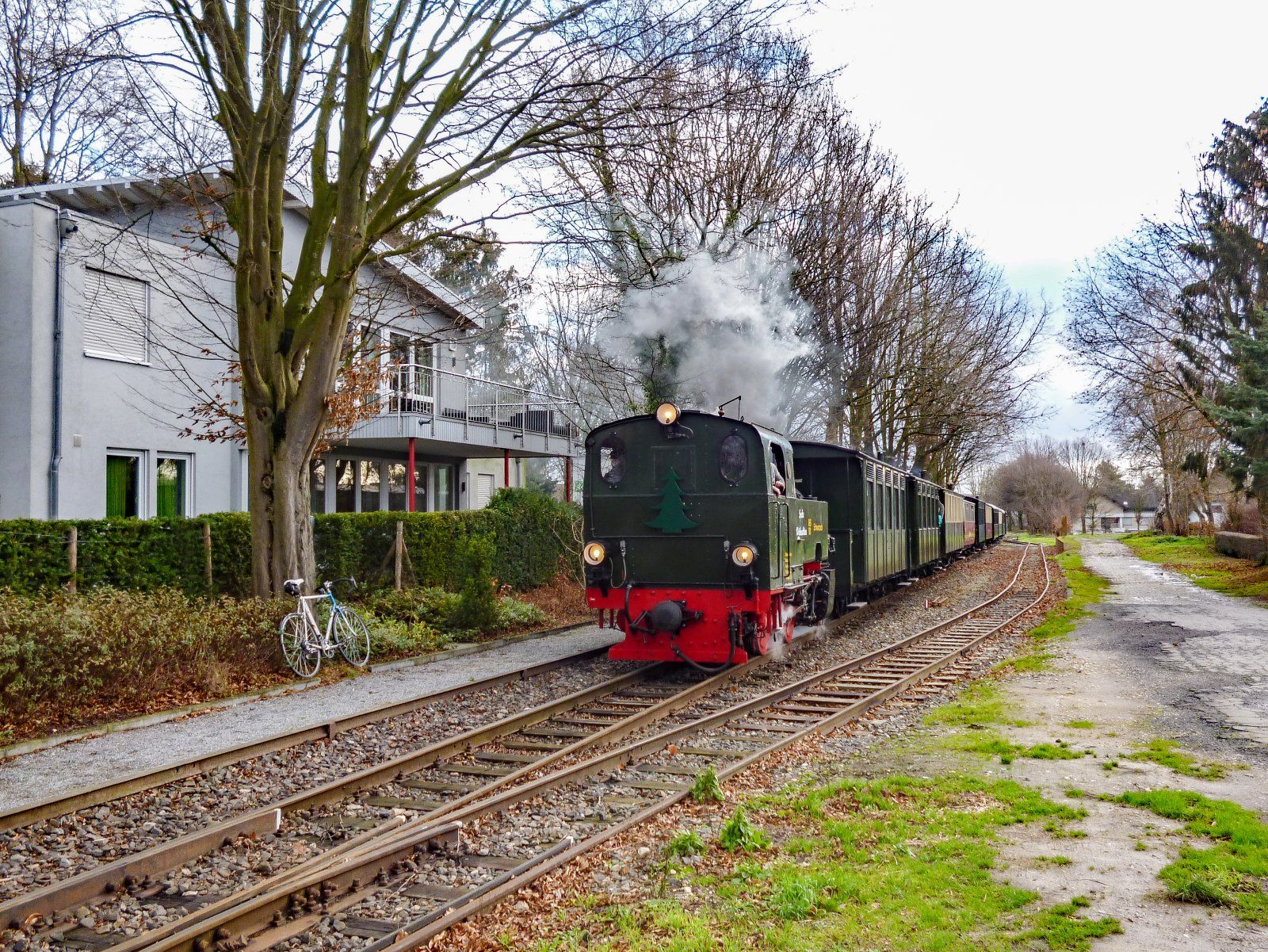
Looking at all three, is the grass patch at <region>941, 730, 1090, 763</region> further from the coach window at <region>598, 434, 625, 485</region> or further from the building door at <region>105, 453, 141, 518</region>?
the building door at <region>105, 453, 141, 518</region>

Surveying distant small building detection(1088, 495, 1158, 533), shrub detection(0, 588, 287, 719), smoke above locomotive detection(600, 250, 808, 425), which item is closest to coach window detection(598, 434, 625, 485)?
shrub detection(0, 588, 287, 719)

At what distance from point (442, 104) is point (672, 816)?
8.44m

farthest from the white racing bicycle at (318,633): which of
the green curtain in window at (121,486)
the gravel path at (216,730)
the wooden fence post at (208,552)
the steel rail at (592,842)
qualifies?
the green curtain in window at (121,486)

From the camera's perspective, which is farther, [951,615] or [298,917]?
[951,615]

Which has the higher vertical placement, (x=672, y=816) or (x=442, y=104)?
(x=442, y=104)

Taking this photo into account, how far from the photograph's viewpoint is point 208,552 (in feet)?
41.0

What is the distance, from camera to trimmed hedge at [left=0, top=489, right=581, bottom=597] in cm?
1087

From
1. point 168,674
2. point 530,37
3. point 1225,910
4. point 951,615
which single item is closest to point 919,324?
point 951,615

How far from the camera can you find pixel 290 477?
11.4 m

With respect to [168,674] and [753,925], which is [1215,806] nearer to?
[753,925]

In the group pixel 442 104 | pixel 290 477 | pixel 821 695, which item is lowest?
pixel 821 695

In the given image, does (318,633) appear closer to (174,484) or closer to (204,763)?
(204,763)

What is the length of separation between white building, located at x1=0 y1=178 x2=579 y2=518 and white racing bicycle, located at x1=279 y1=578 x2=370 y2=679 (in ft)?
11.0

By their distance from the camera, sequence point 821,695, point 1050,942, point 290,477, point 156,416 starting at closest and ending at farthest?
point 1050,942, point 821,695, point 290,477, point 156,416
